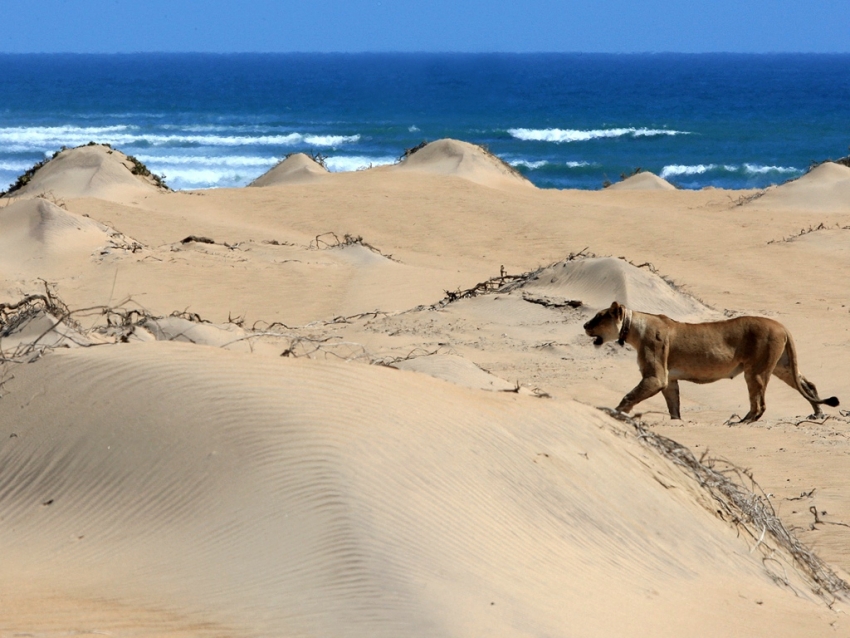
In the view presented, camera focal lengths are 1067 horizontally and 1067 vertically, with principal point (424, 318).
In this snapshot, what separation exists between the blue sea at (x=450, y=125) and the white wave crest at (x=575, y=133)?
0.12m

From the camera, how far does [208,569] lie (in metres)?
5.50

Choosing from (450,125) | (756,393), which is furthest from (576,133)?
(756,393)

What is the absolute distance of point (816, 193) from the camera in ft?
92.6

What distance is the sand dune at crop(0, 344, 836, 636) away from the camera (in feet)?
17.2

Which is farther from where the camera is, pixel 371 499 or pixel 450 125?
pixel 450 125

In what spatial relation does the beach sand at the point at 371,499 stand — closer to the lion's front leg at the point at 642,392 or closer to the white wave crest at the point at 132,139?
the lion's front leg at the point at 642,392

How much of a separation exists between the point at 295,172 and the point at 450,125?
137 feet

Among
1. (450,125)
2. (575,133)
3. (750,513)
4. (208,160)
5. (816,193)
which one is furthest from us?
(450,125)

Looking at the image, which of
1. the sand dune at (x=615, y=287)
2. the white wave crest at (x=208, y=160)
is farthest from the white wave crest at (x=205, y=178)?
the sand dune at (x=615, y=287)

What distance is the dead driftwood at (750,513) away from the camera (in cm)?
696

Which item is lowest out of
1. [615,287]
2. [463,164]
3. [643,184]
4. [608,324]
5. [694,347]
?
[643,184]

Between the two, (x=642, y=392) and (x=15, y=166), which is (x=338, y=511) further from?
(x=15, y=166)

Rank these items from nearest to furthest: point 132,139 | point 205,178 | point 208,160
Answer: point 205,178, point 208,160, point 132,139

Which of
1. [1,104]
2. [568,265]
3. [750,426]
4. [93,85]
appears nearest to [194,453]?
[750,426]
